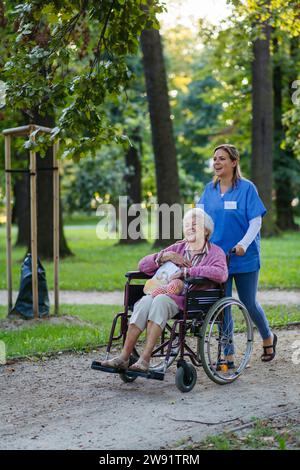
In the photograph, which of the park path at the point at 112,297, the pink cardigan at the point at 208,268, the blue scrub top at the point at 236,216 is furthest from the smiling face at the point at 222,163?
the park path at the point at 112,297

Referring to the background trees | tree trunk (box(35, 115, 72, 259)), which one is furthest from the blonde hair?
tree trunk (box(35, 115, 72, 259))

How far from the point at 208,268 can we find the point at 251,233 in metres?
0.62

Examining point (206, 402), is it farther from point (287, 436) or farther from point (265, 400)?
point (287, 436)

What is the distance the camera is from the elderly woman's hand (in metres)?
6.43

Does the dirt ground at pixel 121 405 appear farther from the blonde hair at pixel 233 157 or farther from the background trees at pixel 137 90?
the background trees at pixel 137 90

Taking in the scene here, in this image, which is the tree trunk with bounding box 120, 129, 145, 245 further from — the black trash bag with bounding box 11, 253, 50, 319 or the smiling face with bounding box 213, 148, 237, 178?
the smiling face with bounding box 213, 148, 237, 178

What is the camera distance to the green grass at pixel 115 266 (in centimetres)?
1401

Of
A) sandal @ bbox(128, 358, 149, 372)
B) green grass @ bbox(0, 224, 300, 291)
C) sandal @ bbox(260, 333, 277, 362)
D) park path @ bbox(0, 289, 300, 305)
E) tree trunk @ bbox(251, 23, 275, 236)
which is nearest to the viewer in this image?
sandal @ bbox(128, 358, 149, 372)

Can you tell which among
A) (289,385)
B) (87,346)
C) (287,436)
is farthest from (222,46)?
(287,436)

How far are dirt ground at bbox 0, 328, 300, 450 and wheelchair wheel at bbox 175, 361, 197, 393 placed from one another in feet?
0.16

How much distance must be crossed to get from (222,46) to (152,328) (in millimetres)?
14801

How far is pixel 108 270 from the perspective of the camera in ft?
54.1

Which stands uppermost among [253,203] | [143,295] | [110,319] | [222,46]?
[222,46]

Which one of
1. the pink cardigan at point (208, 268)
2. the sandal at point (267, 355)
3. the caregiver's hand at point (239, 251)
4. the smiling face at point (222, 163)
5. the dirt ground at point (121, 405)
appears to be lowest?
the dirt ground at point (121, 405)
